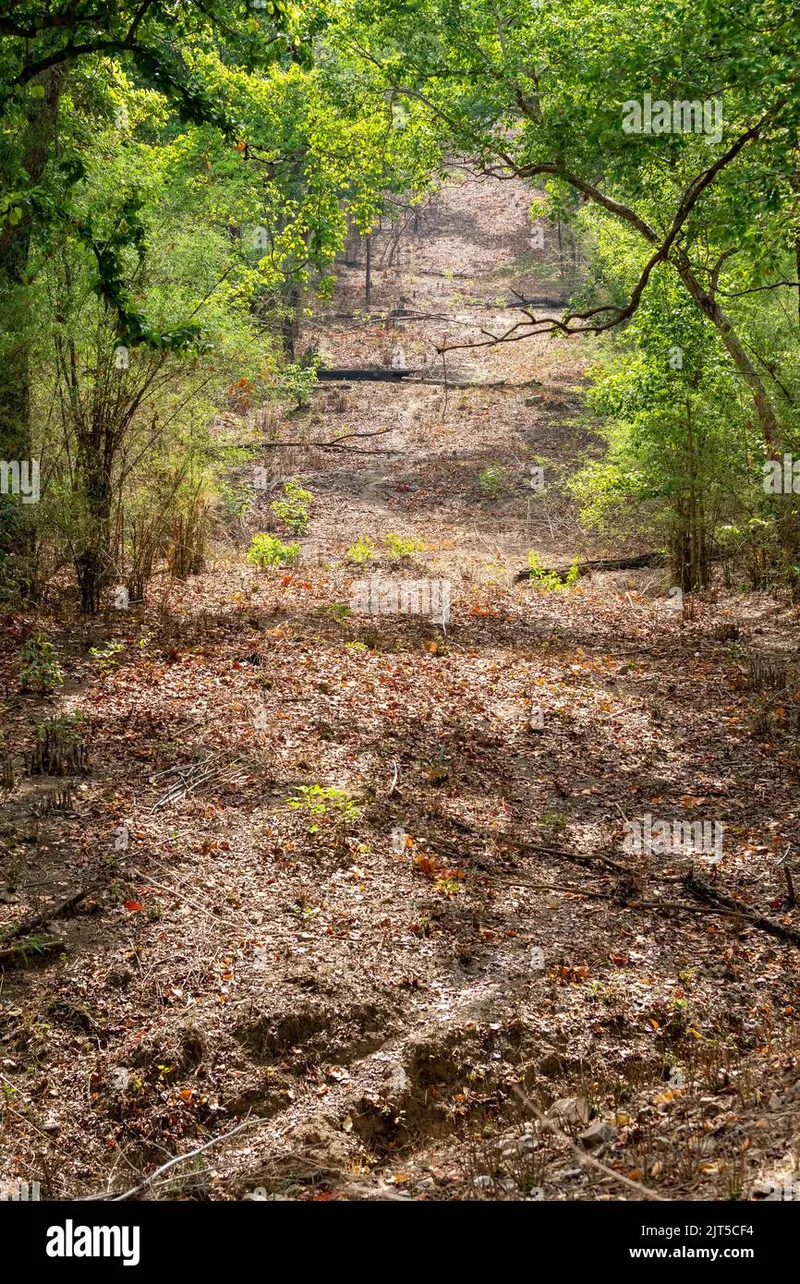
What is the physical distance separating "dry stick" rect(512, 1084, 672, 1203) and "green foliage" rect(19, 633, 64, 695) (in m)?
5.66

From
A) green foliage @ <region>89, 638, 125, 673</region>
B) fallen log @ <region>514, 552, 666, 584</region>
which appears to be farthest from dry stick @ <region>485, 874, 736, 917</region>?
fallen log @ <region>514, 552, 666, 584</region>

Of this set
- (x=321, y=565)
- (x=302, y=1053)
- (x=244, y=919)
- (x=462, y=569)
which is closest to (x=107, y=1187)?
(x=302, y=1053)

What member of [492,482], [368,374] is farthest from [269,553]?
[368,374]

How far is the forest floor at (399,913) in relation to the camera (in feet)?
13.6

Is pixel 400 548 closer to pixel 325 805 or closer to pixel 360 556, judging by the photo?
pixel 360 556

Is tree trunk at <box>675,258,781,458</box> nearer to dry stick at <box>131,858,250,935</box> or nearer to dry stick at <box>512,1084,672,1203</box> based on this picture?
dry stick at <box>131,858,250,935</box>

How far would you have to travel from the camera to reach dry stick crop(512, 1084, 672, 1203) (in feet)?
10.8

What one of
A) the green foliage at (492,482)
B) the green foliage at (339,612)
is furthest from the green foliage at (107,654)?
the green foliage at (492,482)

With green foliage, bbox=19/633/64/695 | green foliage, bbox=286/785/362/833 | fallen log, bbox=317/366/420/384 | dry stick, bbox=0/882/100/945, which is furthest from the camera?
fallen log, bbox=317/366/420/384

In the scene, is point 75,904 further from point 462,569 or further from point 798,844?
point 462,569

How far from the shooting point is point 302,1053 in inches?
190

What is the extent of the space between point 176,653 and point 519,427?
19.9 metres

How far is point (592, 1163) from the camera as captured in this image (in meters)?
3.55

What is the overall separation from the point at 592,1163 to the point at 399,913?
2433 millimetres
